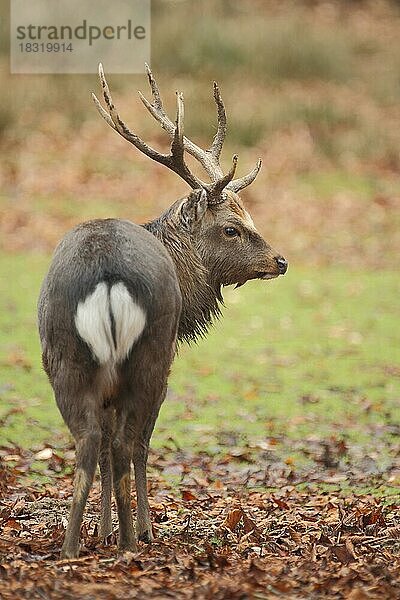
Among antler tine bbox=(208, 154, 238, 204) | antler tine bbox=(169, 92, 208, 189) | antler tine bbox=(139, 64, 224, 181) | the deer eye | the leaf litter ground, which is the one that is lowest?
the leaf litter ground

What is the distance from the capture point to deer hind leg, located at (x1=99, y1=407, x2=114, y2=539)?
5.48 meters

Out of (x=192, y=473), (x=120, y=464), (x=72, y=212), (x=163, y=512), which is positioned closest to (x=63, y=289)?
(x=120, y=464)

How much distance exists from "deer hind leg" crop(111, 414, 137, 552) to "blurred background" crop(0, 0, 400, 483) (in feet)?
10.5

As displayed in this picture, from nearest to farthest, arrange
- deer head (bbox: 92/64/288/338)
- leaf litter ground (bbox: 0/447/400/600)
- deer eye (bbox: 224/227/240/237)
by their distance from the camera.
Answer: leaf litter ground (bbox: 0/447/400/600) < deer head (bbox: 92/64/288/338) < deer eye (bbox: 224/227/240/237)

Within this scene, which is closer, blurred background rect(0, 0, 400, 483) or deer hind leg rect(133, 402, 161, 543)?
deer hind leg rect(133, 402, 161, 543)

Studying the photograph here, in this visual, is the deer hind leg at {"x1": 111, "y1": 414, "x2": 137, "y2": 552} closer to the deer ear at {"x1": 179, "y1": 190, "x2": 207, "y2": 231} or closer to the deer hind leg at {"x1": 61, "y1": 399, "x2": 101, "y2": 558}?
the deer hind leg at {"x1": 61, "y1": 399, "x2": 101, "y2": 558}

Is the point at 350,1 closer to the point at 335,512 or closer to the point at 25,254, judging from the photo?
the point at 25,254

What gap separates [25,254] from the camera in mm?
15430

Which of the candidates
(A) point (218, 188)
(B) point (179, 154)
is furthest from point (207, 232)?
(B) point (179, 154)

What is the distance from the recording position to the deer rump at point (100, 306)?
4738mm

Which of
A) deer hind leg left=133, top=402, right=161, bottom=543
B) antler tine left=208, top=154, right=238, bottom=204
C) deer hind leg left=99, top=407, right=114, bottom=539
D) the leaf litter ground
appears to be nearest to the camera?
the leaf litter ground

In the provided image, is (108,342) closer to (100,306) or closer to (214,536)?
(100,306)

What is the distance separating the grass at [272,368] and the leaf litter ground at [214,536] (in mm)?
705

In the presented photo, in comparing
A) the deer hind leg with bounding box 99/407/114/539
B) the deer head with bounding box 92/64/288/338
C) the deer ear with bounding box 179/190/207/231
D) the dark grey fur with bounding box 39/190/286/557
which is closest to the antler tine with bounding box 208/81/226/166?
the deer head with bounding box 92/64/288/338
